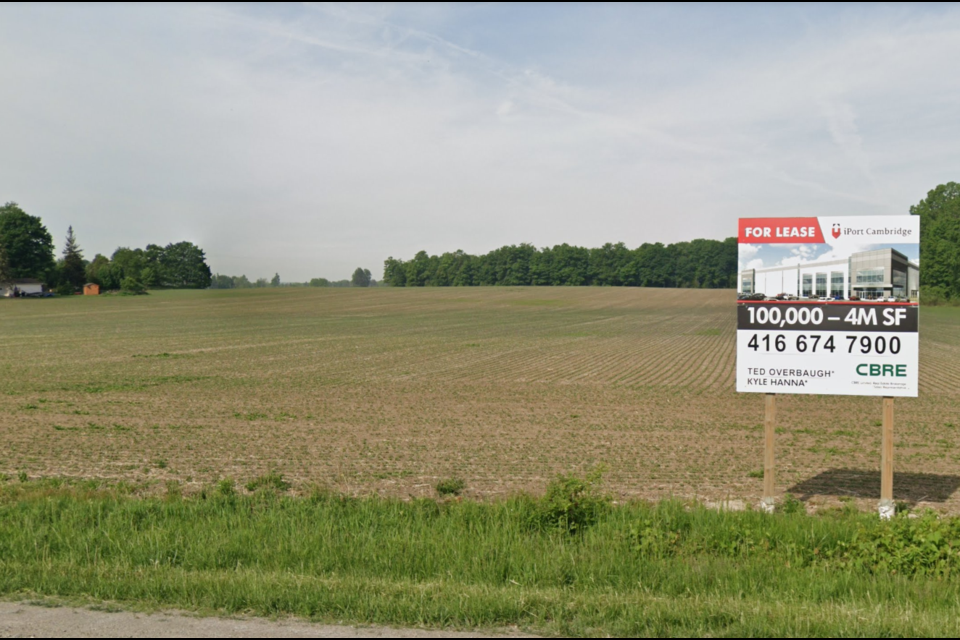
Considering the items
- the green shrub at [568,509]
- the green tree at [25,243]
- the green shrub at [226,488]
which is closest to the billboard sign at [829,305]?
the green shrub at [568,509]

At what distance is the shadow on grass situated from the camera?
400 inches

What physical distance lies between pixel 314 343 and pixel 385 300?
2599 inches

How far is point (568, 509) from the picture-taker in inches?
320

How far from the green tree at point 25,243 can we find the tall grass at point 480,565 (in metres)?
128

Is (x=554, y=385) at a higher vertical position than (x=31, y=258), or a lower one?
lower

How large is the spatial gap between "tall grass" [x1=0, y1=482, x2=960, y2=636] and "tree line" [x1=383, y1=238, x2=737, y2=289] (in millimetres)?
138550

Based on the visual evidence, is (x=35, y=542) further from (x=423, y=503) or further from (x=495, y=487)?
(x=495, y=487)

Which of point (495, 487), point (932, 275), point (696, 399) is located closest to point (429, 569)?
point (495, 487)

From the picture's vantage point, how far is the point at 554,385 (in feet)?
77.3

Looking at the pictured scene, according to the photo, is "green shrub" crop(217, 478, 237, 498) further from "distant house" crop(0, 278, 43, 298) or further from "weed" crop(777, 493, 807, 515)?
"distant house" crop(0, 278, 43, 298)

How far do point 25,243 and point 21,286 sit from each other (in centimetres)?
952

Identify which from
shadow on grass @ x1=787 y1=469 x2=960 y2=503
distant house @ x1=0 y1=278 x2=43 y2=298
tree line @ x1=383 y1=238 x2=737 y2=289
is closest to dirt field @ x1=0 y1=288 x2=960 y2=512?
shadow on grass @ x1=787 y1=469 x2=960 y2=503

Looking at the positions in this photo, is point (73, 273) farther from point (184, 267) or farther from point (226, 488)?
point (226, 488)

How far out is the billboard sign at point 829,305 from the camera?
8.64 metres
